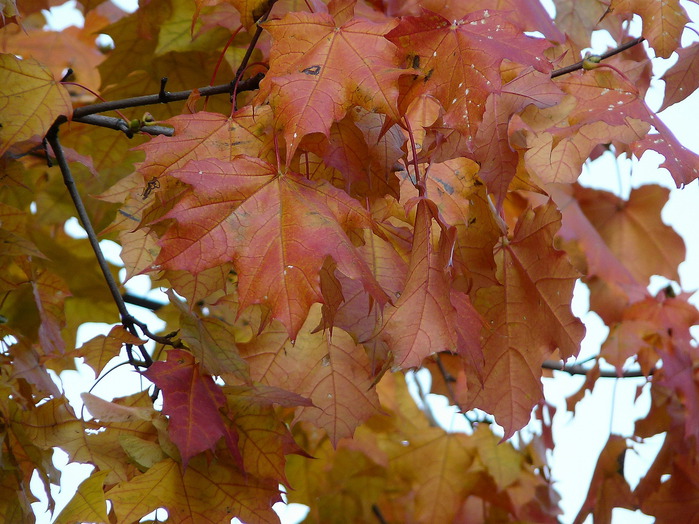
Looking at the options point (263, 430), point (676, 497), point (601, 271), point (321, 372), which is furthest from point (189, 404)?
point (601, 271)

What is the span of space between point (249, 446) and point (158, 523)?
0.20 metres

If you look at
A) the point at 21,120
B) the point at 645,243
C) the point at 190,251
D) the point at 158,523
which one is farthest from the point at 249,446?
the point at 645,243

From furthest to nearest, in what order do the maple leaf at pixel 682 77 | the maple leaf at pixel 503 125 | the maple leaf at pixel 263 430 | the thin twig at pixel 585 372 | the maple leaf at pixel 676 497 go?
1. the thin twig at pixel 585 372
2. the maple leaf at pixel 676 497
3. the maple leaf at pixel 682 77
4. the maple leaf at pixel 263 430
5. the maple leaf at pixel 503 125

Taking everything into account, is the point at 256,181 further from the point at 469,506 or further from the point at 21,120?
the point at 469,506

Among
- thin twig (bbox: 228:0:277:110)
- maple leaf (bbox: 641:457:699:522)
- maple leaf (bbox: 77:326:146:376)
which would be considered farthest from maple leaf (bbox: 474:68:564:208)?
maple leaf (bbox: 641:457:699:522)

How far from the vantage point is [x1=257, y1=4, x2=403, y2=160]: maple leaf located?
37.9 inches

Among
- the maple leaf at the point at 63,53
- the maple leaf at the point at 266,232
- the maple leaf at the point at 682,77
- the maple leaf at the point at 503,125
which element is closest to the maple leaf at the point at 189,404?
the maple leaf at the point at 266,232

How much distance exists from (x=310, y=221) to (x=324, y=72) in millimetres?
200

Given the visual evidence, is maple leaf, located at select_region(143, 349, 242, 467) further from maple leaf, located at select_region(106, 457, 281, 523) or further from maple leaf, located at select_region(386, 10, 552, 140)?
maple leaf, located at select_region(386, 10, 552, 140)

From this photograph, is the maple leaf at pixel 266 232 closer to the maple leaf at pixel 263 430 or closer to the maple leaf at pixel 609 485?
the maple leaf at pixel 263 430

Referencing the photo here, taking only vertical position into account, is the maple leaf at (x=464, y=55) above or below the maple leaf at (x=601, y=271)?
above

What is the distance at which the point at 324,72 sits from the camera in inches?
39.3

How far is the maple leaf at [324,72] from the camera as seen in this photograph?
96 centimetres

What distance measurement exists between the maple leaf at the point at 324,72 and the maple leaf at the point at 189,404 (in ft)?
1.31
